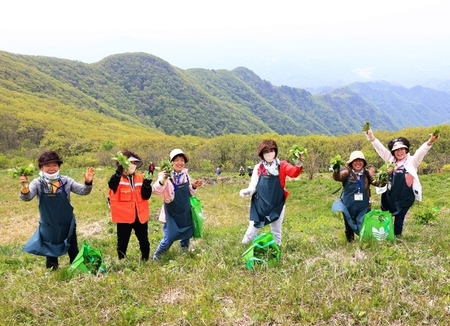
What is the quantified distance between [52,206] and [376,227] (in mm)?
6057

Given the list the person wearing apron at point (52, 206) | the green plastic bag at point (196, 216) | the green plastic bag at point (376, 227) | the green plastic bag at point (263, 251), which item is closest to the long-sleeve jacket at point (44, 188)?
the person wearing apron at point (52, 206)

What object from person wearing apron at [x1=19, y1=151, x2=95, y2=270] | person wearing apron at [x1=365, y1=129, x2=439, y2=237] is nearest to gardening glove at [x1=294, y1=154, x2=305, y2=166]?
person wearing apron at [x1=365, y1=129, x2=439, y2=237]

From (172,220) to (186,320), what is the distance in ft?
9.15

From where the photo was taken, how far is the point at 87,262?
589 cm

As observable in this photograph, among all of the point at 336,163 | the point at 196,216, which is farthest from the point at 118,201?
the point at 336,163

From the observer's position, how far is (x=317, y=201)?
2016 cm

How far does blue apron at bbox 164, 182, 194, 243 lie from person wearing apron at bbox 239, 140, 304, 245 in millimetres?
1144

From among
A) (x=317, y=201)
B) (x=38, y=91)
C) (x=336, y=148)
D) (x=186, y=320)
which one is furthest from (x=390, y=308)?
(x=38, y=91)

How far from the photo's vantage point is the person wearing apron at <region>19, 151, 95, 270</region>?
19.3ft

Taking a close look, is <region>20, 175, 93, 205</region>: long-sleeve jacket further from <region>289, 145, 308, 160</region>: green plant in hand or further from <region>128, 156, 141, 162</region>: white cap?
<region>289, 145, 308, 160</region>: green plant in hand

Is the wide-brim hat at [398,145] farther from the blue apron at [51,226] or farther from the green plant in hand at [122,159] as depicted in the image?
the blue apron at [51,226]

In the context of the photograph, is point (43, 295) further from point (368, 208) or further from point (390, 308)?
point (368, 208)

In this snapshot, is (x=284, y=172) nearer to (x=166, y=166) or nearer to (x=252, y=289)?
(x=166, y=166)

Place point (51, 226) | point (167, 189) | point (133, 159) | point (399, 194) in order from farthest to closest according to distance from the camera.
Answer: point (399, 194) → point (167, 189) → point (133, 159) → point (51, 226)
